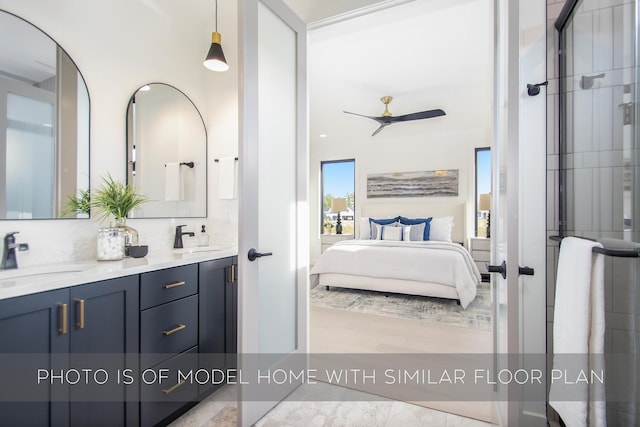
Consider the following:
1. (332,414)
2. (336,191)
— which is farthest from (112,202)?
(336,191)

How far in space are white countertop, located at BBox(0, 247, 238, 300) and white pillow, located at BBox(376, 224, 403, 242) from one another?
3.95 metres

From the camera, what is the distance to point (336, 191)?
7.01 m

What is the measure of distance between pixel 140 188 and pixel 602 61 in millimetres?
2576

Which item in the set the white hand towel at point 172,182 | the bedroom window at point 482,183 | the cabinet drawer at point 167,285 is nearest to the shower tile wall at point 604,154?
the cabinet drawer at point 167,285

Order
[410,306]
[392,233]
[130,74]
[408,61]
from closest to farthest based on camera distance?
[130,74] < [408,61] < [410,306] < [392,233]

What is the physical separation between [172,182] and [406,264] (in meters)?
2.88

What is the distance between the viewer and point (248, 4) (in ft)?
5.13

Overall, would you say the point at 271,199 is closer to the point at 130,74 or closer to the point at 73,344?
the point at 73,344

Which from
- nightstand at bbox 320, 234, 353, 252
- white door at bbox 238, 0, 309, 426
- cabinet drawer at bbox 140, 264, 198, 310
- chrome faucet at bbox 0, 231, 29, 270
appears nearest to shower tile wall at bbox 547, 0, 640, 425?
white door at bbox 238, 0, 309, 426

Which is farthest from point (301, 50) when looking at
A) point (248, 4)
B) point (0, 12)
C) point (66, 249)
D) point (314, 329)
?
point (314, 329)

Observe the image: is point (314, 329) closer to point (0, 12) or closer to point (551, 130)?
point (551, 130)

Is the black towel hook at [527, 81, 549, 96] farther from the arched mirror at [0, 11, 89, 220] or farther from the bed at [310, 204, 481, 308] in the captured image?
the bed at [310, 204, 481, 308]

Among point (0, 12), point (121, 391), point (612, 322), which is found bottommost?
point (121, 391)

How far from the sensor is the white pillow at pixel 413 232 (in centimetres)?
526
